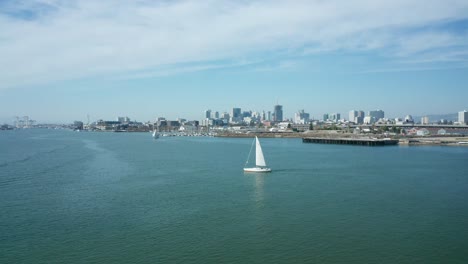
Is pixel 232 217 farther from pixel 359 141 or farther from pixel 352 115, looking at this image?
pixel 352 115

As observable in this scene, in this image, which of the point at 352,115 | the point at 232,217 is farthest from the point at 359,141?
the point at 352,115

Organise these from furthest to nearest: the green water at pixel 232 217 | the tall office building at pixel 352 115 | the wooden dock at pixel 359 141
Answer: the tall office building at pixel 352 115
the wooden dock at pixel 359 141
the green water at pixel 232 217

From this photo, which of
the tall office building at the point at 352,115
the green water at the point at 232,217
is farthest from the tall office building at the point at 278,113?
the green water at the point at 232,217

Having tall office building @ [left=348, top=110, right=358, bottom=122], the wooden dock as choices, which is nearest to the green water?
the wooden dock

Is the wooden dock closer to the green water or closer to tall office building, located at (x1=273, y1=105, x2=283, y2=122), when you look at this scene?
the green water

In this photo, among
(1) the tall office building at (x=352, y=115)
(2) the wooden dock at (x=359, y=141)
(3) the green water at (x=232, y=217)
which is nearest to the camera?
(3) the green water at (x=232, y=217)

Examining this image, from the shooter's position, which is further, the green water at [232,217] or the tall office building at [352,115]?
the tall office building at [352,115]

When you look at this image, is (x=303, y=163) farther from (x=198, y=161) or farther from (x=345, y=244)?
(x=345, y=244)

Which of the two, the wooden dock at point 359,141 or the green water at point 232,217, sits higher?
the wooden dock at point 359,141

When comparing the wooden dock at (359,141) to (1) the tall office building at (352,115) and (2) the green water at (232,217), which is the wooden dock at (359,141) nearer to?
(2) the green water at (232,217)
